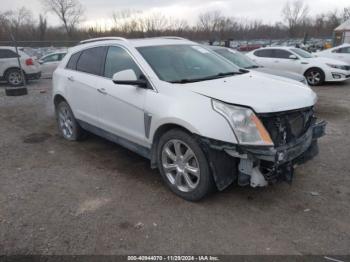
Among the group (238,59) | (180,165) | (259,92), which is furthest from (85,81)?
(238,59)

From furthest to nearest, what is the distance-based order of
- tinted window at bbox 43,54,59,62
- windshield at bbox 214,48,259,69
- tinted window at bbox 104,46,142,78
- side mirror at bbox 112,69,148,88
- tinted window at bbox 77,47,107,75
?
tinted window at bbox 43,54,59,62 → windshield at bbox 214,48,259,69 → tinted window at bbox 77,47,107,75 → tinted window at bbox 104,46,142,78 → side mirror at bbox 112,69,148,88

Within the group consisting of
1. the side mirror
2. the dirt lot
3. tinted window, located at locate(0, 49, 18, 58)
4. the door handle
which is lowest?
the dirt lot

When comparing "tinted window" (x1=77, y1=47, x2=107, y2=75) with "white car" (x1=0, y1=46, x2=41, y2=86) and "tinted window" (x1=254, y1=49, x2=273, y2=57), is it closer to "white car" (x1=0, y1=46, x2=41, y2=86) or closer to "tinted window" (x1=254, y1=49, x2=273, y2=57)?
"white car" (x1=0, y1=46, x2=41, y2=86)

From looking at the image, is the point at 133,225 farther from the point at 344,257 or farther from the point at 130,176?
the point at 344,257

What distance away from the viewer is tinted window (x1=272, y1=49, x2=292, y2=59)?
1312cm

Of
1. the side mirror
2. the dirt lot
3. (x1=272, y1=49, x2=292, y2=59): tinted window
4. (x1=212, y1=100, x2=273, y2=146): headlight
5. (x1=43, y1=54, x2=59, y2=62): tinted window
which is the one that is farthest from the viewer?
(x1=43, y1=54, x2=59, y2=62): tinted window

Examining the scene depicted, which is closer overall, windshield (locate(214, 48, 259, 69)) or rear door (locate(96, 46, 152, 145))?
rear door (locate(96, 46, 152, 145))

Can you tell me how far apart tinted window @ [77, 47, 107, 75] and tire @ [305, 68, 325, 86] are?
997 cm

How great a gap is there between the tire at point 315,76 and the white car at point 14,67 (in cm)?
1115

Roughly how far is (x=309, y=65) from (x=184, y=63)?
977 centimetres

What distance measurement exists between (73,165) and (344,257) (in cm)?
370

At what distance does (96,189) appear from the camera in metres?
4.17

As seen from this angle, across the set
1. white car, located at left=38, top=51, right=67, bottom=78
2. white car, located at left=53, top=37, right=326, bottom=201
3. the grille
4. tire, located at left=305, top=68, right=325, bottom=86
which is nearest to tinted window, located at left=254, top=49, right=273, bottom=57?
tire, located at left=305, top=68, right=325, bottom=86

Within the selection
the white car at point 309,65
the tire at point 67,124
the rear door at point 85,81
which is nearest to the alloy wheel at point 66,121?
the tire at point 67,124
